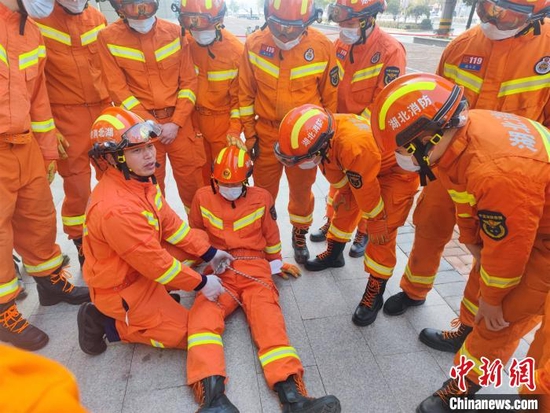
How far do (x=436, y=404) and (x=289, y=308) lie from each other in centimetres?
127

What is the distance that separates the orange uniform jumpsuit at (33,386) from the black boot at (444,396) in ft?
6.96

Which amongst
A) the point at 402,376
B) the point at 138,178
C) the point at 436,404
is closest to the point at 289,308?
the point at 402,376

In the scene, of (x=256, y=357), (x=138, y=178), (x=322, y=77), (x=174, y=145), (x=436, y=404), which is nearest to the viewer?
(x=436, y=404)

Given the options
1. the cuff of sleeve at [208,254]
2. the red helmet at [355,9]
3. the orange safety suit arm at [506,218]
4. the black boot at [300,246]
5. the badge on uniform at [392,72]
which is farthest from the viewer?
the black boot at [300,246]

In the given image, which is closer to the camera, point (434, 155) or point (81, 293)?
point (434, 155)

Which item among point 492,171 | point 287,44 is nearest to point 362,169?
point 492,171

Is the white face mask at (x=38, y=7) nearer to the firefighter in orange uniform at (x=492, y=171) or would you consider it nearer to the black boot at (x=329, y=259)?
the firefighter in orange uniform at (x=492, y=171)

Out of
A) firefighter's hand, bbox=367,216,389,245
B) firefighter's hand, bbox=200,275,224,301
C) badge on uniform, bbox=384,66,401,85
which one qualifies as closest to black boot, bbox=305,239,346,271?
firefighter's hand, bbox=367,216,389,245

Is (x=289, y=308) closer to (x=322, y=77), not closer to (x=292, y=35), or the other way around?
(x=322, y=77)

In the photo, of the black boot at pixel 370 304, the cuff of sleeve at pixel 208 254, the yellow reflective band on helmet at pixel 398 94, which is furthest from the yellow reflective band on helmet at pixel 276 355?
the yellow reflective band on helmet at pixel 398 94

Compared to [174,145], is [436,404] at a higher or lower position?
lower

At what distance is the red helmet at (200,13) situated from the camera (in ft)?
10.3

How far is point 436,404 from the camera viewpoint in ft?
7.14

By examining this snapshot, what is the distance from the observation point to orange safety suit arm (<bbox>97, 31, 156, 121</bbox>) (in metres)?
3.15
